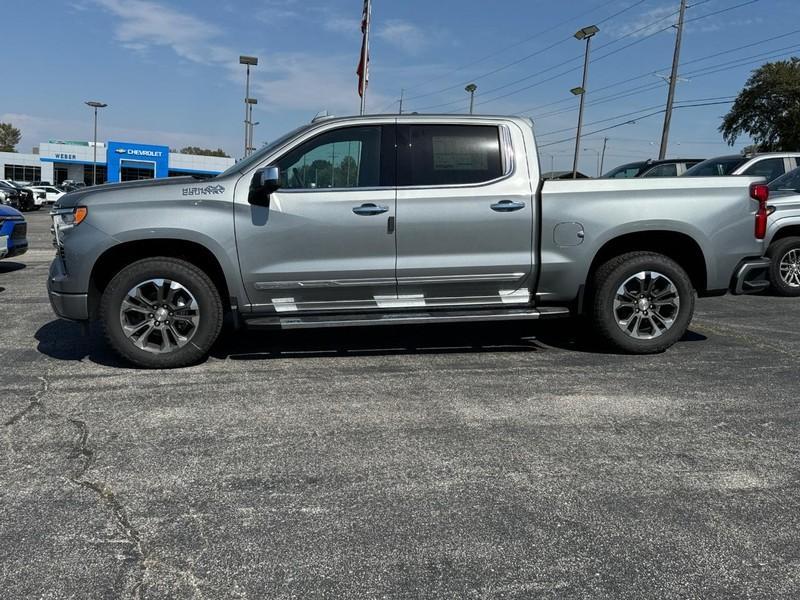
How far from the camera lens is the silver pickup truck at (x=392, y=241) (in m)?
5.15

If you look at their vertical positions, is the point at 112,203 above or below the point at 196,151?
below

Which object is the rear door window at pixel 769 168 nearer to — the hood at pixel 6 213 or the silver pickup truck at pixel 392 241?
the silver pickup truck at pixel 392 241

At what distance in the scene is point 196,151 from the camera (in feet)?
509

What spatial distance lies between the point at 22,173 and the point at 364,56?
2793 inches

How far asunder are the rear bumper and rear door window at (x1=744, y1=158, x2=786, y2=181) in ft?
19.4

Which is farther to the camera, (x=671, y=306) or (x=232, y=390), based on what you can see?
(x=671, y=306)

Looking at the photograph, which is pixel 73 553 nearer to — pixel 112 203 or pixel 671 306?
pixel 112 203

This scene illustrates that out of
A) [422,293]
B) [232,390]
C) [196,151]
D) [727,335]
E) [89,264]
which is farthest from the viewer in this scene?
[196,151]

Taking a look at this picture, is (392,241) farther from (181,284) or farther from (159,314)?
(159,314)

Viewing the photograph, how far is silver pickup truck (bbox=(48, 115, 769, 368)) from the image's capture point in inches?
203

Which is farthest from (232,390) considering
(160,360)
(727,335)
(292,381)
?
(727,335)

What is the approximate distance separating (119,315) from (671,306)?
446 centimetres

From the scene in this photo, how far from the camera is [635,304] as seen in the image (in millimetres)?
5703

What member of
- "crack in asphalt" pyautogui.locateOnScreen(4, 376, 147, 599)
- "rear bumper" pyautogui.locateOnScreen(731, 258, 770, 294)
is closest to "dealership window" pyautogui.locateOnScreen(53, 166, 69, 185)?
"crack in asphalt" pyautogui.locateOnScreen(4, 376, 147, 599)
